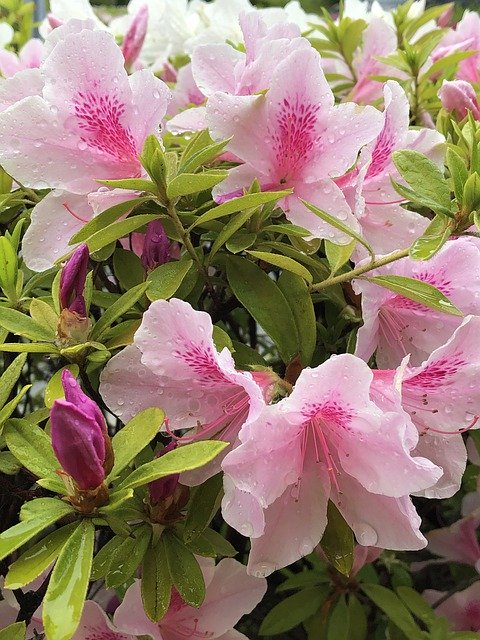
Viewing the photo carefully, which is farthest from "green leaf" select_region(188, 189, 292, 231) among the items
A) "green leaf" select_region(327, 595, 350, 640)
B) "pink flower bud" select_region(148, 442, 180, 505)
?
"green leaf" select_region(327, 595, 350, 640)

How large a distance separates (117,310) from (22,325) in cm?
9

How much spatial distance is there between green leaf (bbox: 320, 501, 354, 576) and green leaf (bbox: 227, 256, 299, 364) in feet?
0.51

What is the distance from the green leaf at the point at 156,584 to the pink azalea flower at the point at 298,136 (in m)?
0.34

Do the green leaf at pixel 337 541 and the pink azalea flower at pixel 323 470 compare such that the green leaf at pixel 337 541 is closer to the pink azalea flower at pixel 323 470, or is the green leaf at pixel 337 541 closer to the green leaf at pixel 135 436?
the pink azalea flower at pixel 323 470

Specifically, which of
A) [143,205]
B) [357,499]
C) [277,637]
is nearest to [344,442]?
[357,499]

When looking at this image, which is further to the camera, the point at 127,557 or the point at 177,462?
the point at 127,557

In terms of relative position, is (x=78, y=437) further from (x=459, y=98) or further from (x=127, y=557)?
(x=459, y=98)

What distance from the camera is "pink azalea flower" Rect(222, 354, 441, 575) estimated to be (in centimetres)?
55

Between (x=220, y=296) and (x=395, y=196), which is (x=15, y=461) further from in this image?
(x=395, y=196)

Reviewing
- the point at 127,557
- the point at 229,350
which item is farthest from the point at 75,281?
the point at 127,557

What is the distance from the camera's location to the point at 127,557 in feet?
2.12

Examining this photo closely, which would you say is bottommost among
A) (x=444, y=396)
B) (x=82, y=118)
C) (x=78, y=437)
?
(x=444, y=396)

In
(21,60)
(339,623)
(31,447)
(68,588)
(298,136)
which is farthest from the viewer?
(21,60)

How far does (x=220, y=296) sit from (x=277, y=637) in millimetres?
726
